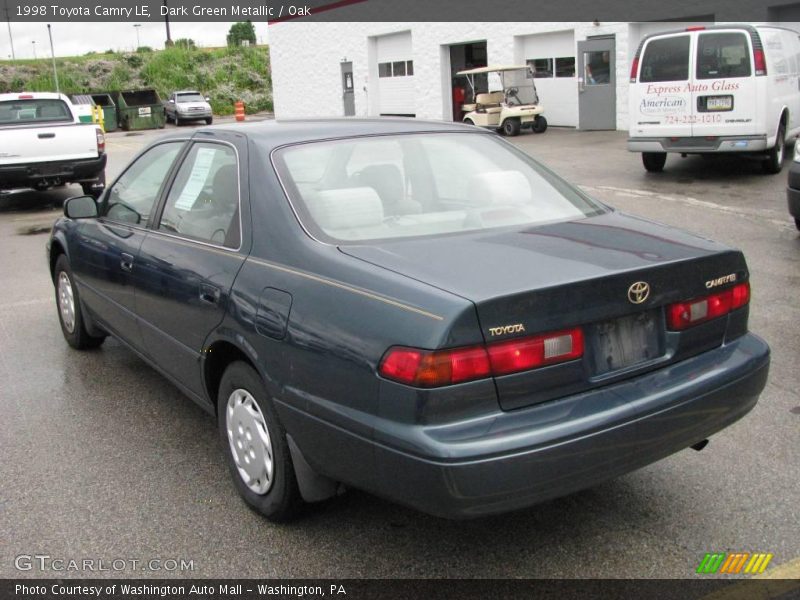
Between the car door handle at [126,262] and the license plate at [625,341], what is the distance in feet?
8.68

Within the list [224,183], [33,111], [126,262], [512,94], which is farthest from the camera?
[512,94]

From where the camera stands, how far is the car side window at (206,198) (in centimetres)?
A: 373

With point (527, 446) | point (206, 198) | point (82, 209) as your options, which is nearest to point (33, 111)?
point (82, 209)

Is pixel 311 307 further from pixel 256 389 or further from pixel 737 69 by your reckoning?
pixel 737 69

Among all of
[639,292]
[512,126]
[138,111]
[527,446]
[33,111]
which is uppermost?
[138,111]

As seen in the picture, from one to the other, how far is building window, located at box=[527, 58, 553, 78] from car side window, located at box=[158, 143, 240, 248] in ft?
68.0

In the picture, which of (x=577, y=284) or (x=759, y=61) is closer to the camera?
(x=577, y=284)

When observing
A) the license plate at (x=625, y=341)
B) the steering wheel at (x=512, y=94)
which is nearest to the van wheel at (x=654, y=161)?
the steering wheel at (x=512, y=94)

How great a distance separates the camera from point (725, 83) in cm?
1191

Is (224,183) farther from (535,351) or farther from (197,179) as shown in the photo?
(535,351)

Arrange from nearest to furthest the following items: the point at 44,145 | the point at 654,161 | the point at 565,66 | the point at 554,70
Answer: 1. the point at 44,145
2. the point at 654,161
3. the point at 565,66
4. the point at 554,70

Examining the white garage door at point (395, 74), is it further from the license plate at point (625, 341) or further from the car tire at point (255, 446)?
the license plate at point (625, 341)

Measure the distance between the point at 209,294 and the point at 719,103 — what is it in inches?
407

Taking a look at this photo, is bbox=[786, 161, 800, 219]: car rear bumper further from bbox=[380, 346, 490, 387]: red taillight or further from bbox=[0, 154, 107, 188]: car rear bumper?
bbox=[0, 154, 107, 188]: car rear bumper
